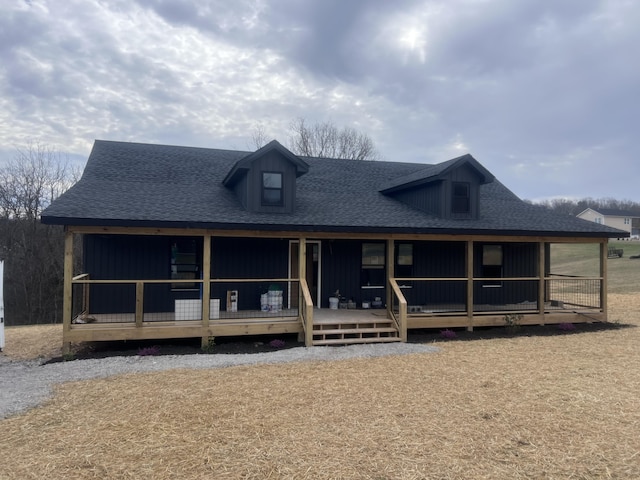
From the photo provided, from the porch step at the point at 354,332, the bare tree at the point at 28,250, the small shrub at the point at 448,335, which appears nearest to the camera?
the porch step at the point at 354,332

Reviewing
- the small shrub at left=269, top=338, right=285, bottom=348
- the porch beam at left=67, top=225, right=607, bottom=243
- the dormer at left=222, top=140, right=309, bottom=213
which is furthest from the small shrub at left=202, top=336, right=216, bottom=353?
the dormer at left=222, top=140, right=309, bottom=213

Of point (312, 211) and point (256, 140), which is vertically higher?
point (256, 140)

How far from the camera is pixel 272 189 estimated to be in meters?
12.2

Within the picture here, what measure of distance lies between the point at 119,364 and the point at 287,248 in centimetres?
602

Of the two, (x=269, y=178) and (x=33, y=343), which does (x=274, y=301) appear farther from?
(x=33, y=343)

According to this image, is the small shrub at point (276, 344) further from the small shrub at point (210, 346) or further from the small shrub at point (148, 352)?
the small shrub at point (148, 352)

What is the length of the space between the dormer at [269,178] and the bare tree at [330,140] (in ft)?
85.8

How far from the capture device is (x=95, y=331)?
9352mm

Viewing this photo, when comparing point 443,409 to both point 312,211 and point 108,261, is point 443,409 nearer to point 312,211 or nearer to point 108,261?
point 312,211

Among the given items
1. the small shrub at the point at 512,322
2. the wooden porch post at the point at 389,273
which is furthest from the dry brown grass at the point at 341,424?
the small shrub at the point at 512,322

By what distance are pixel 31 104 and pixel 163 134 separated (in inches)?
397

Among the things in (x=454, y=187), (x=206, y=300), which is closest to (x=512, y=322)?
(x=454, y=187)

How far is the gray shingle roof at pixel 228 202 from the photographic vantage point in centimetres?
1006

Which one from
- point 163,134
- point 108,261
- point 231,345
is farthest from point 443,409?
A: point 163,134
